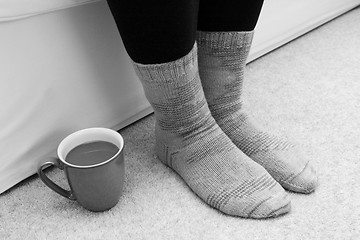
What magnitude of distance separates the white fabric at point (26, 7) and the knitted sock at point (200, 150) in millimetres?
158

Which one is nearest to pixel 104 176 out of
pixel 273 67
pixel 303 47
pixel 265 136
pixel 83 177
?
pixel 83 177

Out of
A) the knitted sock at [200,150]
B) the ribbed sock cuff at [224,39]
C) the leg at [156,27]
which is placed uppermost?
the leg at [156,27]

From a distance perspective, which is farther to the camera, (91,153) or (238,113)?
(238,113)

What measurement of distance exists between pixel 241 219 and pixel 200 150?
13 centimetres

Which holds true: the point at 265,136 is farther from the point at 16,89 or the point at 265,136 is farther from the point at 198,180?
the point at 16,89

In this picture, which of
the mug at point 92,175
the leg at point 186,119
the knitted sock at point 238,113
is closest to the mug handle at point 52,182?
the mug at point 92,175

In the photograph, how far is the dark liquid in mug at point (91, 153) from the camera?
2.20 ft

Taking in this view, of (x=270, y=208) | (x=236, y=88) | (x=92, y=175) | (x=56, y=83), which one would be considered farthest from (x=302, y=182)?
(x=56, y=83)

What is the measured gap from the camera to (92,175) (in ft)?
2.10

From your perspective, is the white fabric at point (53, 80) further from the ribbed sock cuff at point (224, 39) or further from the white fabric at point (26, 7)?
the ribbed sock cuff at point (224, 39)

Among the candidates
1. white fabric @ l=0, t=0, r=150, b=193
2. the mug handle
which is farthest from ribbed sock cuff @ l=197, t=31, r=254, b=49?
the mug handle

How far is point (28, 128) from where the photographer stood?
2.39 ft

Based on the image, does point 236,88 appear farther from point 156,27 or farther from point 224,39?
point 156,27

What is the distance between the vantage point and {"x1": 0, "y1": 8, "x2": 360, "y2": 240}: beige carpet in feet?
2.18
